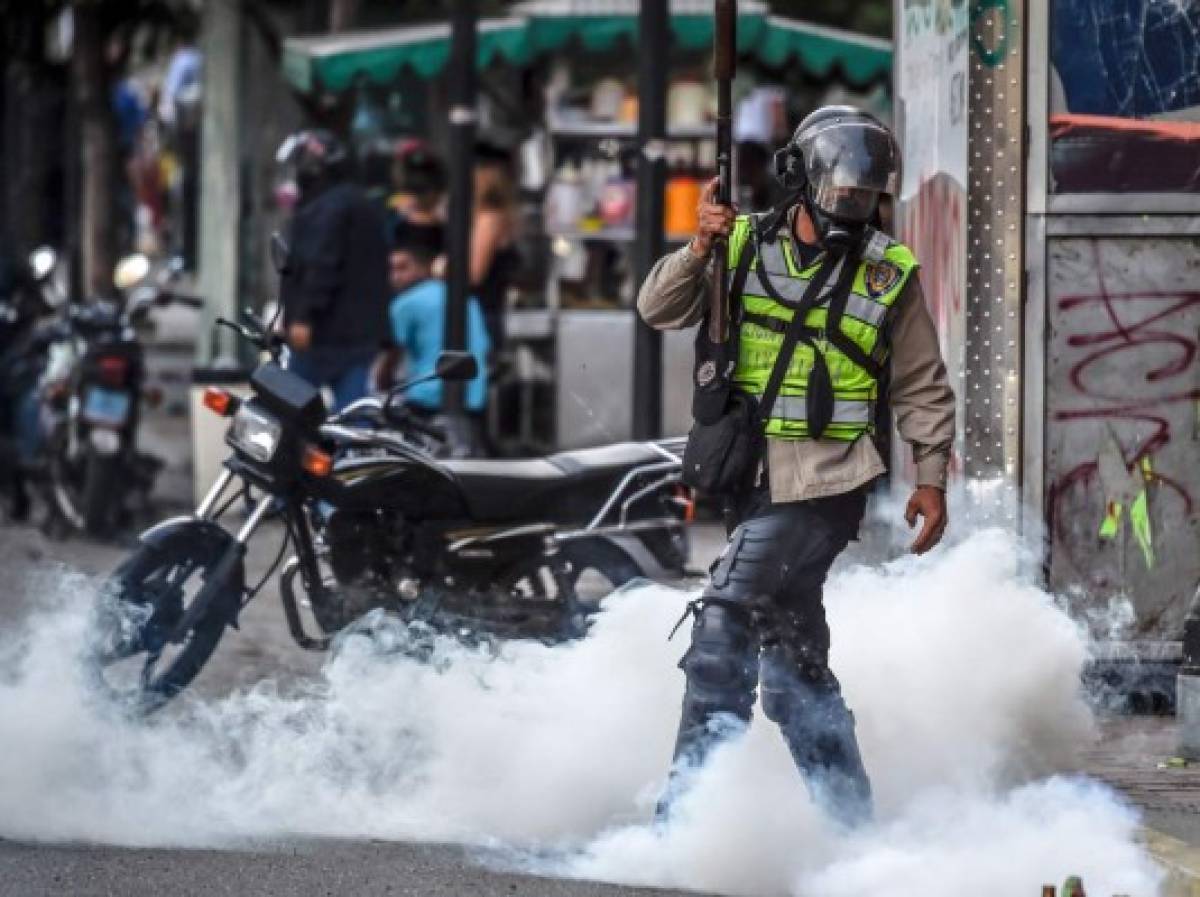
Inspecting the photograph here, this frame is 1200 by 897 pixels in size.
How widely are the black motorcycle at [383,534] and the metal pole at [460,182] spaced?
3.90 metres

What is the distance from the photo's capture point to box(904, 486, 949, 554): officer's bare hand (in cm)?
683

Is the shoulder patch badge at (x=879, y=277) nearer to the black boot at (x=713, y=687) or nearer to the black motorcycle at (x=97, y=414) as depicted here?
the black boot at (x=713, y=687)

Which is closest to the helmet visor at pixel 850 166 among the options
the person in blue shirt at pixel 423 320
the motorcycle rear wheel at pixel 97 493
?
the person in blue shirt at pixel 423 320

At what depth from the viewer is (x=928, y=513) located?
6.84 metres

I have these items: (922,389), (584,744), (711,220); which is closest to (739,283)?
(711,220)

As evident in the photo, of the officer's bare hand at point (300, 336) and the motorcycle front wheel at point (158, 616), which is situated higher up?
the officer's bare hand at point (300, 336)

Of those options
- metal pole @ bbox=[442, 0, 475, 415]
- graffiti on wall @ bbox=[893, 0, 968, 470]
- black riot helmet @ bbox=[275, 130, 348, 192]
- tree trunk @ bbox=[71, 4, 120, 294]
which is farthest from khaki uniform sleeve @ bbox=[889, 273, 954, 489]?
tree trunk @ bbox=[71, 4, 120, 294]

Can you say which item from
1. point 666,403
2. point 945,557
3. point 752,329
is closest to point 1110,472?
point 945,557

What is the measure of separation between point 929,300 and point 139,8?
17.3 metres

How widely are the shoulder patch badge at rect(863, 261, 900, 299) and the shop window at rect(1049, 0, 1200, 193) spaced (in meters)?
2.48

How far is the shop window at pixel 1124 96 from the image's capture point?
9.09 metres

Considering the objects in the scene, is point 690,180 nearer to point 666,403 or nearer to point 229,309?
point 666,403

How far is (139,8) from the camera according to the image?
2567 cm

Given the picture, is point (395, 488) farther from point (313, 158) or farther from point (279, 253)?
point (313, 158)
